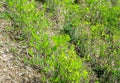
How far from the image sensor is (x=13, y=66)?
4.27m

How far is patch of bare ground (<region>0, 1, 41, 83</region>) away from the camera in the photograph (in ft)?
13.3

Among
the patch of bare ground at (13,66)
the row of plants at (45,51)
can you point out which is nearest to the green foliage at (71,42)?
the row of plants at (45,51)

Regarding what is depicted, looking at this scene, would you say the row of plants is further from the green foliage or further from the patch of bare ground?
the patch of bare ground

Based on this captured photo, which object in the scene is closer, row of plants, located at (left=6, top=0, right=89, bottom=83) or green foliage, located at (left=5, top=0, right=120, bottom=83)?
row of plants, located at (left=6, top=0, right=89, bottom=83)

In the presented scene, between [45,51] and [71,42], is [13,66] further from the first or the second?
[71,42]

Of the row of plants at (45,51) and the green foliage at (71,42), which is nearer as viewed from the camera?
the row of plants at (45,51)

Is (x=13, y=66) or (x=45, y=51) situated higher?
(x=45, y=51)

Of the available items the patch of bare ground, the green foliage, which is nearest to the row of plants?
the green foliage

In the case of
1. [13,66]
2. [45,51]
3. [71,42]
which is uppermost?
[45,51]

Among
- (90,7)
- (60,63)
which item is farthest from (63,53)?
(90,7)

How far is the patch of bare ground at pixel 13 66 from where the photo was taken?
160 inches

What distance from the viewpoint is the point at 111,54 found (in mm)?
5086

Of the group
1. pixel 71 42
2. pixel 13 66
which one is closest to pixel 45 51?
pixel 13 66

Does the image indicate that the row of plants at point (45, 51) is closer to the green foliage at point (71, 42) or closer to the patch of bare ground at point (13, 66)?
the green foliage at point (71, 42)
